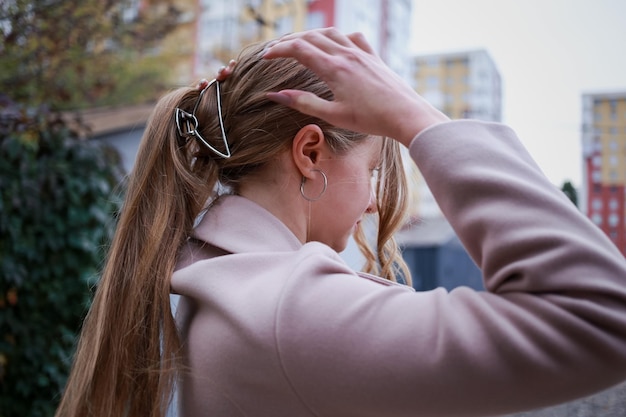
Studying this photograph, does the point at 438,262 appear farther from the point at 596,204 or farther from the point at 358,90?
the point at 358,90

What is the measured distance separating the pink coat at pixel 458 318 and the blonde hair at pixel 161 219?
0.20 m

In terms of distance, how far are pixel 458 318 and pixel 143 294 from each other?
22.6 inches

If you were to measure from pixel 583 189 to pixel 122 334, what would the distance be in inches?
56.5

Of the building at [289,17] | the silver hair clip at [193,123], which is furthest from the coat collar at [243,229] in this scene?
the building at [289,17]

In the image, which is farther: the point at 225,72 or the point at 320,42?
the point at 225,72

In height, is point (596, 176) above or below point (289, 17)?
below

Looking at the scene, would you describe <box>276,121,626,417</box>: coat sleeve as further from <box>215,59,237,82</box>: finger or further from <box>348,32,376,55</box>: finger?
<box>215,59,237,82</box>: finger

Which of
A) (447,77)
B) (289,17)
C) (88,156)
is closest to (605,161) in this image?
(88,156)

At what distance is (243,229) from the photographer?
1.07 meters

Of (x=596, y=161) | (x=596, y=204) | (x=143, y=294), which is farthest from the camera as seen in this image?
(x=596, y=161)

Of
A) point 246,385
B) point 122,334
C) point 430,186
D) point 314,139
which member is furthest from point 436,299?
point 122,334

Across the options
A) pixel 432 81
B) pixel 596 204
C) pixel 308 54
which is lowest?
pixel 596 204

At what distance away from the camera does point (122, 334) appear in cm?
111

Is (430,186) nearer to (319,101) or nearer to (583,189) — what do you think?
(319,101)
